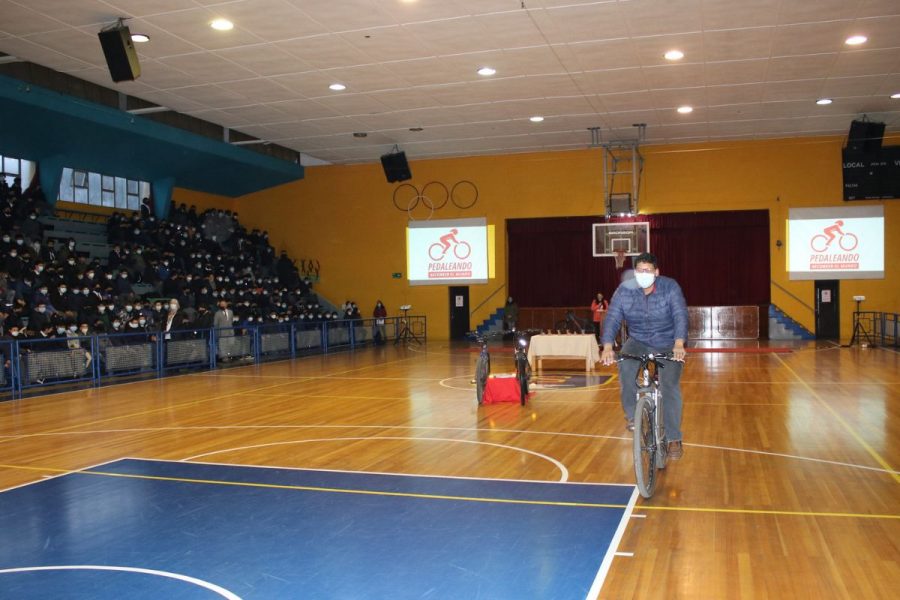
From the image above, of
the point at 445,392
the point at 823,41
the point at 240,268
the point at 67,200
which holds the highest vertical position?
the point at 823,41

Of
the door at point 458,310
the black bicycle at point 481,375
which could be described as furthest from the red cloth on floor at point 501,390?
the door at point 458,310

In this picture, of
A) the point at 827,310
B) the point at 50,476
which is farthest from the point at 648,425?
the point at 827,310

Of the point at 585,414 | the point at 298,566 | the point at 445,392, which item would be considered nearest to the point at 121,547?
the point at 298,566

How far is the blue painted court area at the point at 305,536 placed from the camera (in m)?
3.88

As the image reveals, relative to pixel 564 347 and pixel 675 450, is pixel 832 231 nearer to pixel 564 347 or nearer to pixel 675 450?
pixel 564 347

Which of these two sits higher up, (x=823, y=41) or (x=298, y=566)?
(x=823, y=41)

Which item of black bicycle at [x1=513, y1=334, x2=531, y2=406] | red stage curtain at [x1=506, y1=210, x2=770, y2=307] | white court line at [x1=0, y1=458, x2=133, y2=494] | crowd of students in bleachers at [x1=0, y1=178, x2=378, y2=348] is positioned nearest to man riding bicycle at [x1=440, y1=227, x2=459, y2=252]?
red stage curtain at [x1=506, y1=210, x2=770, y2=307]

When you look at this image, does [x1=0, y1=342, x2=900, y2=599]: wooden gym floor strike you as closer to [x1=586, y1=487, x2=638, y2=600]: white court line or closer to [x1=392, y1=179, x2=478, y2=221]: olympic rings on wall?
[x1=586, y1=487, x2=638, y2=600]: white court line

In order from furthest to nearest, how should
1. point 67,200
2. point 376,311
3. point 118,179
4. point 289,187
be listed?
point 289,187, point 376,311, point 118,179, point 67,200

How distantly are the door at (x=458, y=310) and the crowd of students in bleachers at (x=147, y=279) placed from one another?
137 inches

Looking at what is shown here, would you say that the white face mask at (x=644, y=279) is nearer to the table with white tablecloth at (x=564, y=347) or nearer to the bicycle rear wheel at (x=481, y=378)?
the bicycle rear wheel at (x=481, y=378)

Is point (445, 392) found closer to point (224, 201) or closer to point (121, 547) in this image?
point (121, 547)

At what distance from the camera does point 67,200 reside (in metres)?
21.6

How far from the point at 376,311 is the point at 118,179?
8482 millimetres
